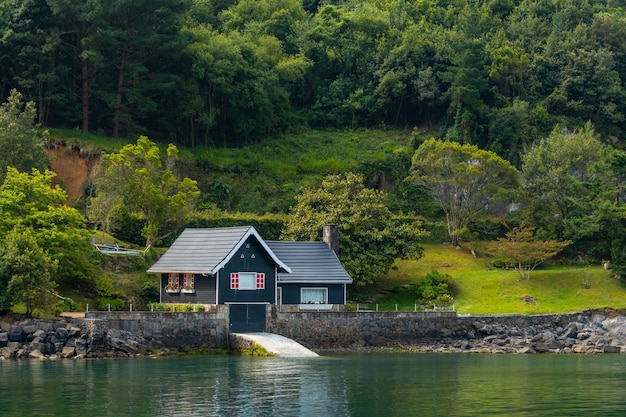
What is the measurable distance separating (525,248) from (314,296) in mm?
17038

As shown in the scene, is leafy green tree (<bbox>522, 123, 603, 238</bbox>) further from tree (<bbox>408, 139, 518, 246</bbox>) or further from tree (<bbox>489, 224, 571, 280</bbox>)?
tree (<bbox>489, 224, 571, 280</bbox>)

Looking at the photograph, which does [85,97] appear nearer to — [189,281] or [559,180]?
[189,281]

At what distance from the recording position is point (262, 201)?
8031 cm

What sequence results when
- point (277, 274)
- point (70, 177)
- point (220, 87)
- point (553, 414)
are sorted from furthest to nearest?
1. point (220, 87)
2. point (70, 177)
3. point (277, 274)
4. point (553, 414)

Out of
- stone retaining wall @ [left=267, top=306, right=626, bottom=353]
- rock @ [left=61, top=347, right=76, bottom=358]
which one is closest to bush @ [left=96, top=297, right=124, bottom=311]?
rock @ [left=61, top=347, right=76, bottom=358]

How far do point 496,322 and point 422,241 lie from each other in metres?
17.5

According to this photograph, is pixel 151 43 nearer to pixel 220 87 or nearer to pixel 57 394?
pixel 220 87

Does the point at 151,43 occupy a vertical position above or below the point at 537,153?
above

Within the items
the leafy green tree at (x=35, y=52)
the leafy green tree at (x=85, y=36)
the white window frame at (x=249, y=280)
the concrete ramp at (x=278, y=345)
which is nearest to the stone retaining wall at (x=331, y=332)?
the white window frame at (x=249, y=280)

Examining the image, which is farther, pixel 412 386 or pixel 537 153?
pixel 537 153

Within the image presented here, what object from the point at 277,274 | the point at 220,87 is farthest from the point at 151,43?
the point at 277,274

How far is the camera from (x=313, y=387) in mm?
40094

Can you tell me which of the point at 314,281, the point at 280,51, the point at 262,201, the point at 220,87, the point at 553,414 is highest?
the point at 280,51

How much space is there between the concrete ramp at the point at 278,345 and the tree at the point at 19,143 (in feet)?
62.7
